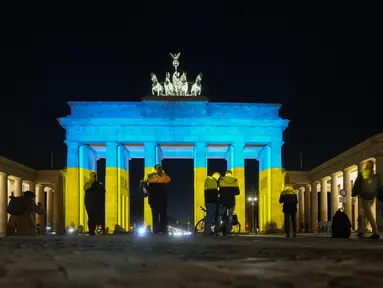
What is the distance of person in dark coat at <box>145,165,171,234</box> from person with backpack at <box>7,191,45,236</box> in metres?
3.79

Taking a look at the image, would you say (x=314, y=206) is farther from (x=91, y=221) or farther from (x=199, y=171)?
(x=91, y=221)

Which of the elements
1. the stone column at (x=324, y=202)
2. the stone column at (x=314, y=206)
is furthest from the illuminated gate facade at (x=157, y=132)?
the stone column at (x=314, y=206)

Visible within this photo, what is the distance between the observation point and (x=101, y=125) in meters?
67.5

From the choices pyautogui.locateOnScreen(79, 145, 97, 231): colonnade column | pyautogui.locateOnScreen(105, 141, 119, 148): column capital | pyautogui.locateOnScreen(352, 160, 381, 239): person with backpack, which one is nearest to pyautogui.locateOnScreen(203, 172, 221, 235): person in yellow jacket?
pyautogui.locateOnScreen(352, 160, 381, 239): person with backpack

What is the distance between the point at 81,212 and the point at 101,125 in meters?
8.57

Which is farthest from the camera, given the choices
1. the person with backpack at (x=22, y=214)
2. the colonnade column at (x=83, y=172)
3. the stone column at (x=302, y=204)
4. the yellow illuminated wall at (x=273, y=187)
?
the stone column at (x=302, y=204)

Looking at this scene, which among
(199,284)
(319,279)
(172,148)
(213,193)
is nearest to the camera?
(199,284)

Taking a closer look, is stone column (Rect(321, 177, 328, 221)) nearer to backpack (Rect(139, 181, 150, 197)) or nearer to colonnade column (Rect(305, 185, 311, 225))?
colonnade column (Rect(305, 185, 311, 225))

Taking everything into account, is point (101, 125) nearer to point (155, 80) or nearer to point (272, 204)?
point (155, 80)

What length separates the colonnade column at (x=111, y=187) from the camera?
2650 inches

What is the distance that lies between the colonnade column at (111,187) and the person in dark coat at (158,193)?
4456 cm

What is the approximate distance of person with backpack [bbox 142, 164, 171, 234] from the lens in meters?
22.3

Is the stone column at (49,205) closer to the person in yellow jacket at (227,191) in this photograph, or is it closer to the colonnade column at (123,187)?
the colonnade column at (123,187)

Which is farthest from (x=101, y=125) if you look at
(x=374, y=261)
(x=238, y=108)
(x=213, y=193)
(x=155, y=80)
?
(x=374, y=261)
